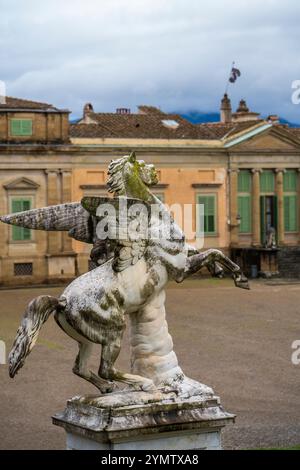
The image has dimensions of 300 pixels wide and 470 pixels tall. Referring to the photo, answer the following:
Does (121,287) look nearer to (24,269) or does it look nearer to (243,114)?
(24,269)

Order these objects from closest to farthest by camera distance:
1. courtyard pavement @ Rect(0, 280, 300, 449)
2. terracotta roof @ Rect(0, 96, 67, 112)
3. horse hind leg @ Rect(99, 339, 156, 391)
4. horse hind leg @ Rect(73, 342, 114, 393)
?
1. horse hind leg @ Rect(99, 339, 156, 391)
2. horse hind leg @ Rect(73, 342, 114, 393)
3. courtyard pavement @ Rect(0, 280, 300, 449)
4. terracotta roof @ Rect(0, 96, 67, 112)

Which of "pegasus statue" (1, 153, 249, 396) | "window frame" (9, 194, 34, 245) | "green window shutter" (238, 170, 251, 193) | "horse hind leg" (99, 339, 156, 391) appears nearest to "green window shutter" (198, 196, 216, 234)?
"green window shutter" (238, 170, 251, 193)

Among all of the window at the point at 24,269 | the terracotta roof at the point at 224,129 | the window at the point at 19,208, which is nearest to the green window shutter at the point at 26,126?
the window at the point at 19,208

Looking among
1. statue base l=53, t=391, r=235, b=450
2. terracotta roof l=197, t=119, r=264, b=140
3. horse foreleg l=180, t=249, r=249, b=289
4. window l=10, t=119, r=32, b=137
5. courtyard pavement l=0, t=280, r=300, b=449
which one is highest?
terracotta roof l=197, t=119, r=264, b=140

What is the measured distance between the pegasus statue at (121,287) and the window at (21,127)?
32.5 metres

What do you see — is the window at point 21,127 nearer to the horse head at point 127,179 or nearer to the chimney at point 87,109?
the chimney at point 87,109

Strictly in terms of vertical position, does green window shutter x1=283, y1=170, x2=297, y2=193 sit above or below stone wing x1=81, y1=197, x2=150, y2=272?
above

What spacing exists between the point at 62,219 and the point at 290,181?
38602 mm

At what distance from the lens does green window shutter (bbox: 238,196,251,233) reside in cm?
4491

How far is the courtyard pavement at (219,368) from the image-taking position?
48.4 feet

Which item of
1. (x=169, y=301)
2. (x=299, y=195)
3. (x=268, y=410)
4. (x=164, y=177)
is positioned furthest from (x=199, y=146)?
(x=268, y=410)

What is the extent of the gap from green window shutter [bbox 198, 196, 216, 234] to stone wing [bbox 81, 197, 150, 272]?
35831 mm

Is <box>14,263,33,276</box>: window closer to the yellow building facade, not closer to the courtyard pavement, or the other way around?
the yellow building facade
